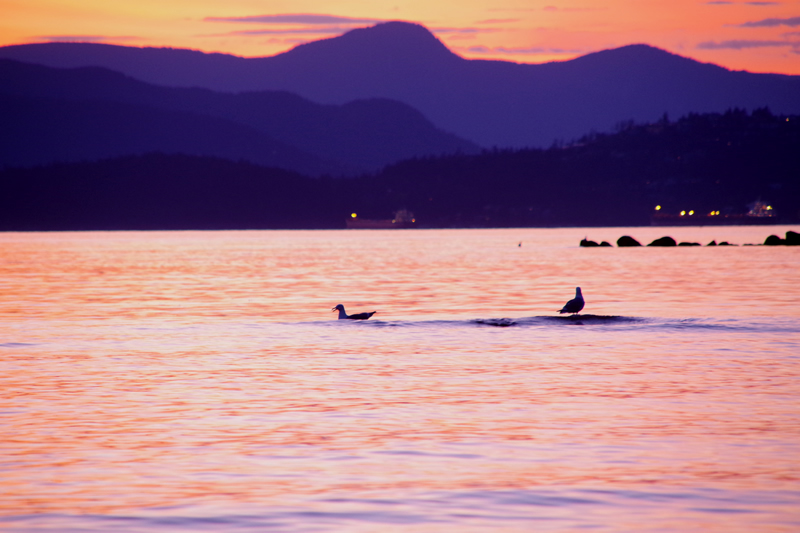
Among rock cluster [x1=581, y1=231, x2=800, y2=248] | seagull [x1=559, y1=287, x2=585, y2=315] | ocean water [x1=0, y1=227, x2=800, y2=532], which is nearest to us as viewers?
ocean water [x1=0, y1=227, x2=800, y2=532]

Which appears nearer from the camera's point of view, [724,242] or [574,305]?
[574,305]

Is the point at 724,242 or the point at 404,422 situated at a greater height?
the point at 724,242

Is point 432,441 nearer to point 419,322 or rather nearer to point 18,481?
point 18,481

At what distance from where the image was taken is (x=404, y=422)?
17203 mm

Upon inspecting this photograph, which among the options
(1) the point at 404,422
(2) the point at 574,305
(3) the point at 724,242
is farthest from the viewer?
(3) the point at 724,242

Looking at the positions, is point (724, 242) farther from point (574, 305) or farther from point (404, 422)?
point (404, 422)

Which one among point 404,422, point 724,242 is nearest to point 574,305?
point 404,422

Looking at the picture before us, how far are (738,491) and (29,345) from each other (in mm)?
22475

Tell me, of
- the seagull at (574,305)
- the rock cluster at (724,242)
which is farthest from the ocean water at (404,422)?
the rock cluster at (724,242)

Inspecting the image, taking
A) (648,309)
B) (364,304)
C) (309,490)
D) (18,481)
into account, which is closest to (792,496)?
(309,490)

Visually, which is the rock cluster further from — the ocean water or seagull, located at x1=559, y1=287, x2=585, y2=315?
seagull, located at x1=559, y1=287, x2=585, y2=315

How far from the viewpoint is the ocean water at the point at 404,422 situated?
39.6 ft

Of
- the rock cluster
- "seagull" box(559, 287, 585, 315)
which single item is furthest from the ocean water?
the rock cluster

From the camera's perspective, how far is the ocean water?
1207 centimetres
